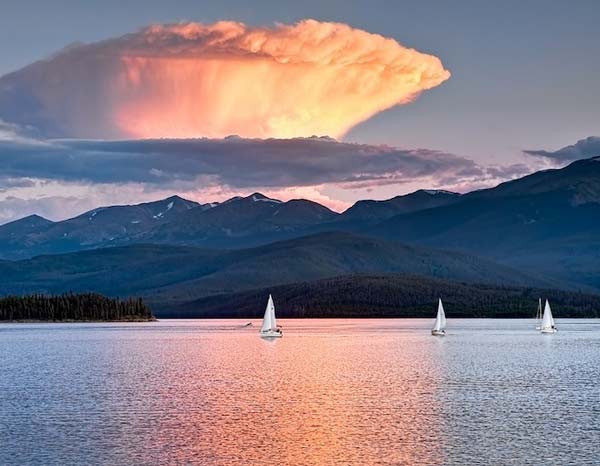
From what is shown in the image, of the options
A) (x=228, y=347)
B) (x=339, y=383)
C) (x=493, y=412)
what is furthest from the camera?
(x=228, y=347)

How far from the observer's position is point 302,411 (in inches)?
3201

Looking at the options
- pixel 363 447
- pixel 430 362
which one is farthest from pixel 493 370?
pixel 363 447

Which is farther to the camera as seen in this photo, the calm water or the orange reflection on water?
the orange reflection on water

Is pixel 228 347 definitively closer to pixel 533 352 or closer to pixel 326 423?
pixel 533 352

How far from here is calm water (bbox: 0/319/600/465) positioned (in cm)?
6147

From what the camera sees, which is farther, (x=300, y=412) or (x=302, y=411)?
(x=302, y=411)

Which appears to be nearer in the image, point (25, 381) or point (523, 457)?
point (523, 457)

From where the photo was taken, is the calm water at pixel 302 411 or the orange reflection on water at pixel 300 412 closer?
the calm water at pixel 302 411

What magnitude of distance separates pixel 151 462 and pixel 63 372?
68414 millimetres

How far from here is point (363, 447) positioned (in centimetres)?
6347

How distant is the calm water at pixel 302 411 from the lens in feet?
202

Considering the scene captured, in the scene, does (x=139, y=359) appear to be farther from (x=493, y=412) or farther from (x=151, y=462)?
(x=151, y=462)

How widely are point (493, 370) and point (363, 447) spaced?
211 ft

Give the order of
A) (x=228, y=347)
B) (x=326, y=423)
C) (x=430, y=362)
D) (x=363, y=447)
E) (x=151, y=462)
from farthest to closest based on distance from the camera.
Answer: (x=228, y=347) → (x=430, y=362) → (x=326, y=423) → (x=363, y=447) → (x=151, y=462)
